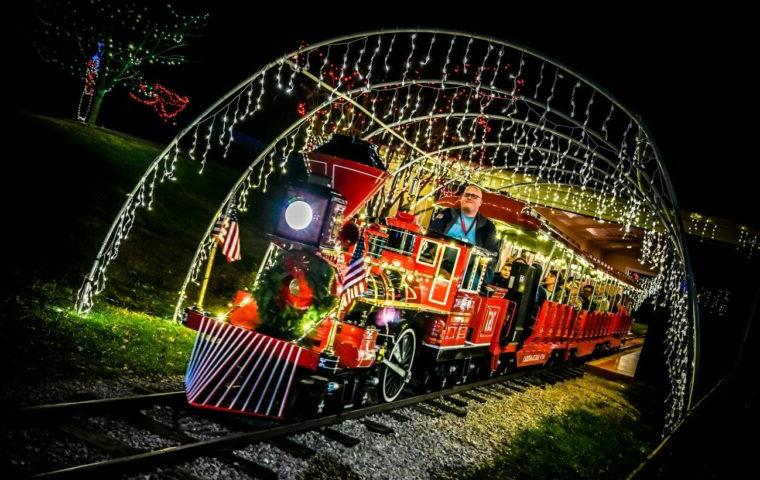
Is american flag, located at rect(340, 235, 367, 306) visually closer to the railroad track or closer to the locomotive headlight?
the locomotive headlight

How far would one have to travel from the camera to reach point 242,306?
6.45 meters

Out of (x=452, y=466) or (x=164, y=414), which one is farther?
(x=452, y=466)

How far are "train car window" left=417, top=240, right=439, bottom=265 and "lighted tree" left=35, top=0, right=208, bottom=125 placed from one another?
72.3 ft

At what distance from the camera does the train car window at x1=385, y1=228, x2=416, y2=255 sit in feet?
25.9

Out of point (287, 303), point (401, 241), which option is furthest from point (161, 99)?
point (287, 303)

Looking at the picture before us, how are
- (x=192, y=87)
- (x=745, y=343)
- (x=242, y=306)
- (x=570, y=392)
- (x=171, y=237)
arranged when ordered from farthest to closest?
(x=192, y=87) → (x=171, y=237) → (x=745, y=343) → (x=570, y=392) → (x=242, y=306)

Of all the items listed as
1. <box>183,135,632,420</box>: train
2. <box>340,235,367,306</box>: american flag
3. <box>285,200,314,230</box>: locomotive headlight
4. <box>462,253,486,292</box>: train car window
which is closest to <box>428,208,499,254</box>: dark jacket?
<box>462,253,486,292</box>: train car window

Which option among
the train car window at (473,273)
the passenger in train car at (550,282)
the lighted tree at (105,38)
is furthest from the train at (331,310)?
the lighted tree at (105,38)

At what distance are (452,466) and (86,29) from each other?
26788 millimetres

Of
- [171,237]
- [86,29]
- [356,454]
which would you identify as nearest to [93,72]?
[86,29]

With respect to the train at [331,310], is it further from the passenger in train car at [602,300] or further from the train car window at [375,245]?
the passenger in train car at [602,300]

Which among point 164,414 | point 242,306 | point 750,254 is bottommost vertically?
point 164,414

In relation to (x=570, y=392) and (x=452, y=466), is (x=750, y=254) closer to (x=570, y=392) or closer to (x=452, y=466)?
(x=570, y=392)

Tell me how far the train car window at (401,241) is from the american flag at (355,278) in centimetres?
185
